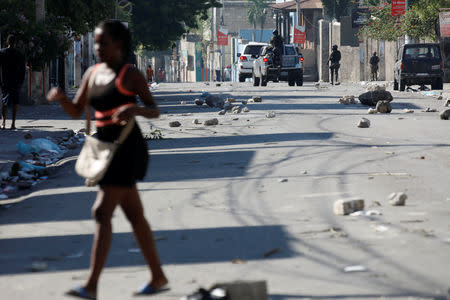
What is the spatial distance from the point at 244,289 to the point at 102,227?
92 centimetres

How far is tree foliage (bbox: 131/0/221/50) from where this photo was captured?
186 ft

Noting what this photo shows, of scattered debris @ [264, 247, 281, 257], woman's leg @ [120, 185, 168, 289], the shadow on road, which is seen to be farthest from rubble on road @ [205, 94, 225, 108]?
woman's leg @ [120, 185, 168, 289]

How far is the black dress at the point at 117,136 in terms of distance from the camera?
563cm

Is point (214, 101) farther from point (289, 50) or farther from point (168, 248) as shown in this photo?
point (168, 248)

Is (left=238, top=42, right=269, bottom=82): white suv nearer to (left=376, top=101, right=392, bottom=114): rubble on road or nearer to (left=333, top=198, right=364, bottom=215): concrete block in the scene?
(left=376, top=101, right=392, bottom=114): rubble on road

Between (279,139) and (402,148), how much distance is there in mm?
2793

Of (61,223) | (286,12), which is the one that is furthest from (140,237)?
(286,12)

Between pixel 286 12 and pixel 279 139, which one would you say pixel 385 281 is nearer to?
Result: pixel 279 139

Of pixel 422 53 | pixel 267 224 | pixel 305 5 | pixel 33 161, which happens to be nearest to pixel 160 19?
pixel 422 53

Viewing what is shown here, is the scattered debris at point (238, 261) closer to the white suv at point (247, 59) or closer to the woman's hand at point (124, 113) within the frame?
the woman's hand at point (124, 113)

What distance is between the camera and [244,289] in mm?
5258

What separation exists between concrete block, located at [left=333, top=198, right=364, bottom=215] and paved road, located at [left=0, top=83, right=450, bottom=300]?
0.37 ft

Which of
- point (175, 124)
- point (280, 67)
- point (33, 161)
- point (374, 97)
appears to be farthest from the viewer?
point (280, 67)

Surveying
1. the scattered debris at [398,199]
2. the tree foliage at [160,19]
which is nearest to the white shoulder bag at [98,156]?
the scattered debris at [398,199]
